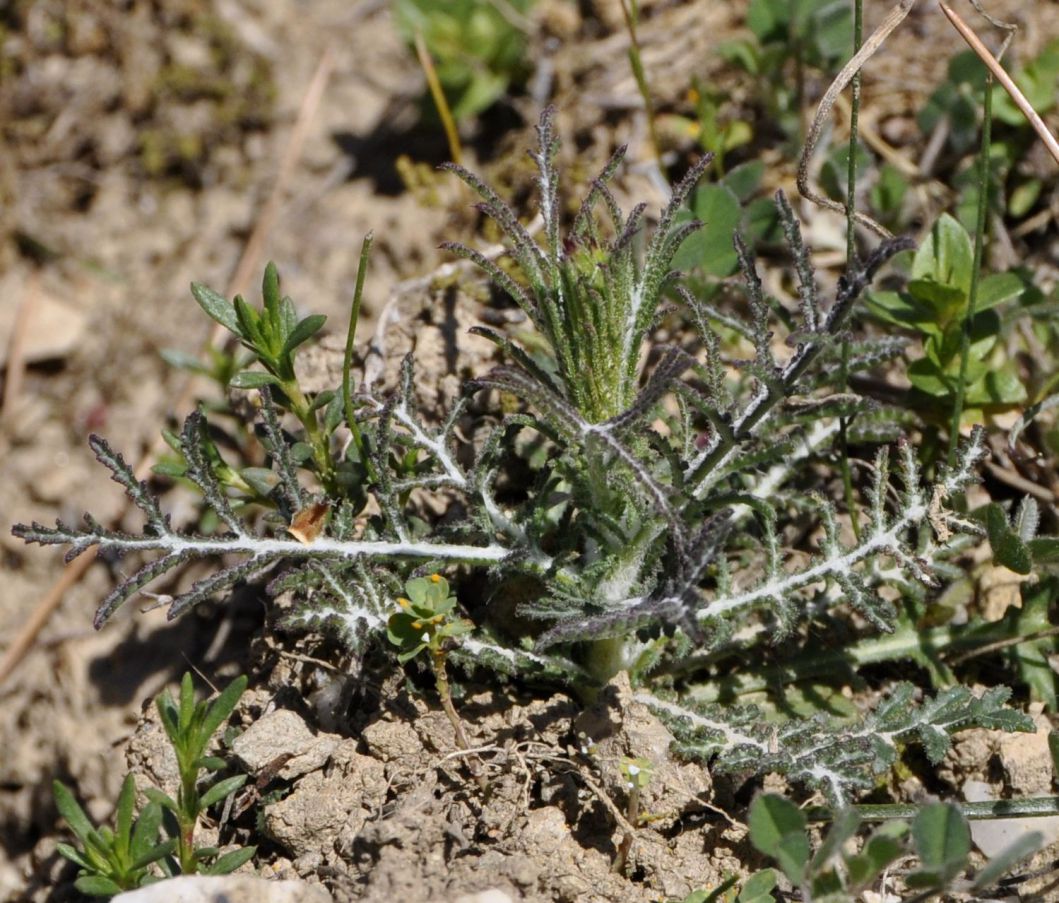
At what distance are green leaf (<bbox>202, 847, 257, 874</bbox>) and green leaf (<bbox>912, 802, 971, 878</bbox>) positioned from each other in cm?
139

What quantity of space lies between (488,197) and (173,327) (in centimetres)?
254

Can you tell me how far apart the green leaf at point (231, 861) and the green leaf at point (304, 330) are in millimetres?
1166

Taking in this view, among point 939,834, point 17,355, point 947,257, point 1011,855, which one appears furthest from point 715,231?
point 17,355

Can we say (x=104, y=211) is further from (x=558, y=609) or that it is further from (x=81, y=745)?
(x=558, y=609)

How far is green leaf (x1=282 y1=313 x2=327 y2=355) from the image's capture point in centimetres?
260

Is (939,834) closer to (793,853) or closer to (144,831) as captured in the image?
(793,853)

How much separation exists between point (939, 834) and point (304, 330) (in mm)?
1761

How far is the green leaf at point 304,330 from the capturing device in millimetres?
2596

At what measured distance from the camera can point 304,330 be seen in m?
2.60

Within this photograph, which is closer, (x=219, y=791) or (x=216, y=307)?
(x=219, y=791)

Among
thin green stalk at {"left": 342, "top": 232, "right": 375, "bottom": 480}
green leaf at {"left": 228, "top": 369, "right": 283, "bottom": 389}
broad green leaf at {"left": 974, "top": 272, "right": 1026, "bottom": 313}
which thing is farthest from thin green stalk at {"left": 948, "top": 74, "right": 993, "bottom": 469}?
green leaf at {"left": 228, "top": 369, "right": 283, "bottom": 389}

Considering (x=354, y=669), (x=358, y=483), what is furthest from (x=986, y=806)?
(x=358, y=483)

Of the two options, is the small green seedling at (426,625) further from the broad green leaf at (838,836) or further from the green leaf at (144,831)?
the broad green leaf at (838,836)

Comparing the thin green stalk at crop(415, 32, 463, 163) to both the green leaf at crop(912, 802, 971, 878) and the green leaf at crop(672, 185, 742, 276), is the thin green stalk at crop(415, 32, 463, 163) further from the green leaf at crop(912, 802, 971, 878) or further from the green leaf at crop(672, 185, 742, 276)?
the green leaf at crop(912, 802, 971, 878)
